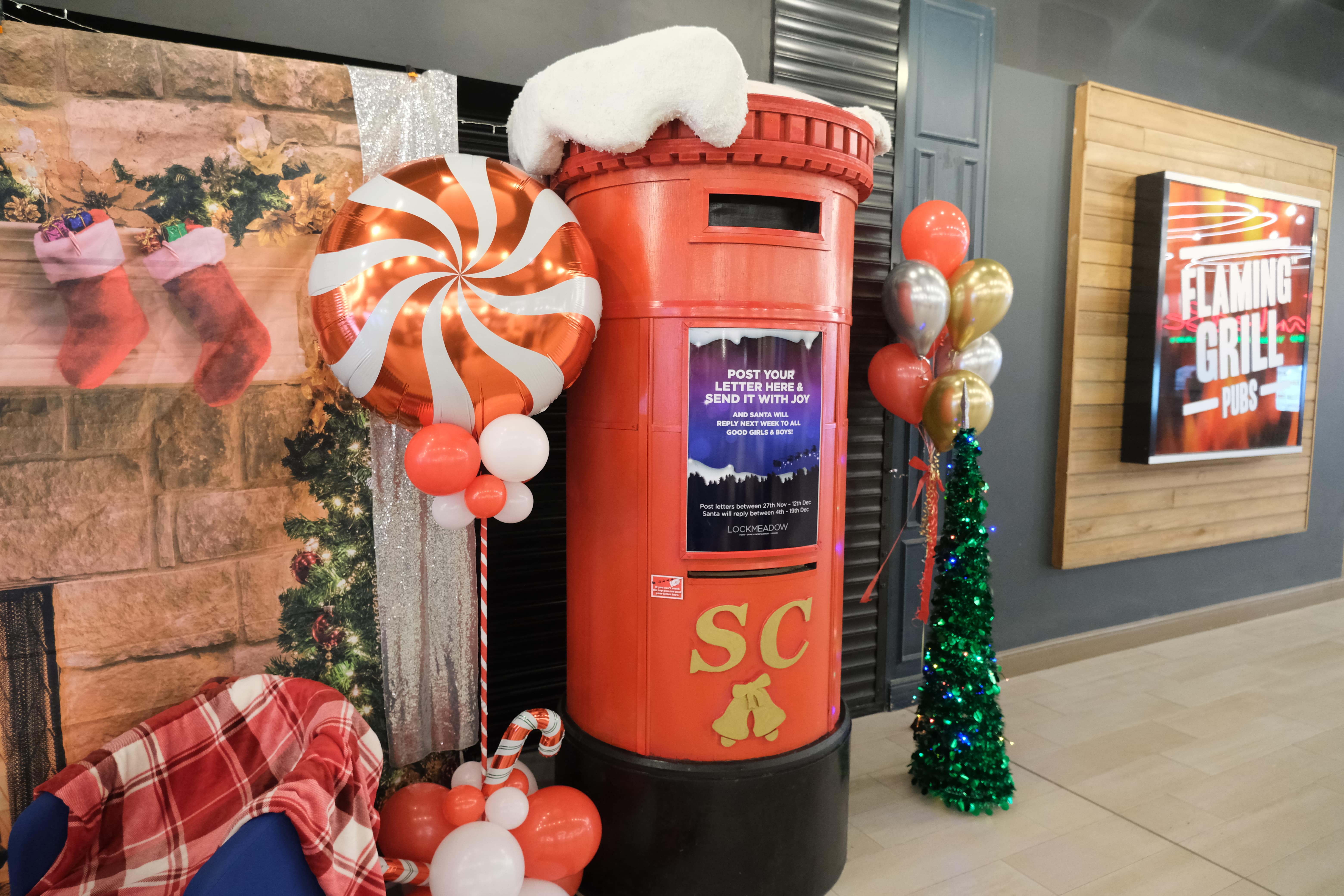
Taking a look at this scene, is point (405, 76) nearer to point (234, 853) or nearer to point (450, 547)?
point (450, 547)

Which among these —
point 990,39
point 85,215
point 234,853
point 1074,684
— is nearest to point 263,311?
point 85,215

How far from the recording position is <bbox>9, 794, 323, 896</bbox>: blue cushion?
1.26 metres

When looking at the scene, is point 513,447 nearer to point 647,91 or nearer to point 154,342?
point 647,91

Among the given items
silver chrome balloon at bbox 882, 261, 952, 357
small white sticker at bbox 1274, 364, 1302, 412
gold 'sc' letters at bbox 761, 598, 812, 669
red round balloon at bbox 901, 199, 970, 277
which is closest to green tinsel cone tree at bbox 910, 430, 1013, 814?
silver chrome balloon at bbox 882, 261, 952, 357

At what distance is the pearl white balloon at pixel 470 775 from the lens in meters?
1.87

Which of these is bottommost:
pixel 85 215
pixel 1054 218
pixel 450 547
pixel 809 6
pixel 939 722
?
pixel 939 722

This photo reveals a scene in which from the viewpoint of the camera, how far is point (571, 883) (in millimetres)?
1905

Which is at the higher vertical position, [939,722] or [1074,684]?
[939,722]

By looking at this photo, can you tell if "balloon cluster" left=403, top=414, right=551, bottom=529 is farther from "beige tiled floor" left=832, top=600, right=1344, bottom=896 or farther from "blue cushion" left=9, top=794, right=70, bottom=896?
"beige tiled floor" left=832, top=600, right=1344, bottom=896

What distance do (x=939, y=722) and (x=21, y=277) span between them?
8.77 feet

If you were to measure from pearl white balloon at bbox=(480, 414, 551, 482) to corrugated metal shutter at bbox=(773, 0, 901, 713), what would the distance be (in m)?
1.39

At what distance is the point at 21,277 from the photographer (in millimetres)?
1646

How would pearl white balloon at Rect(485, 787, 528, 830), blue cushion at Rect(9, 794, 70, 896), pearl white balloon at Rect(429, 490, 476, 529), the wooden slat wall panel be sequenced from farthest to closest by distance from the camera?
the wooden slat wall panel
pearl white balloon at Rect(485, 787, 528, 830)
pearl white balloon at Rect(429, 490, 476, 529)
blue cushion at Rect(9, 794, 70, 896)

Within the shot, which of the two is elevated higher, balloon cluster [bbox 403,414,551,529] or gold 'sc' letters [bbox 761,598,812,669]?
balloon cluster [bbox 403,414,551,529]
